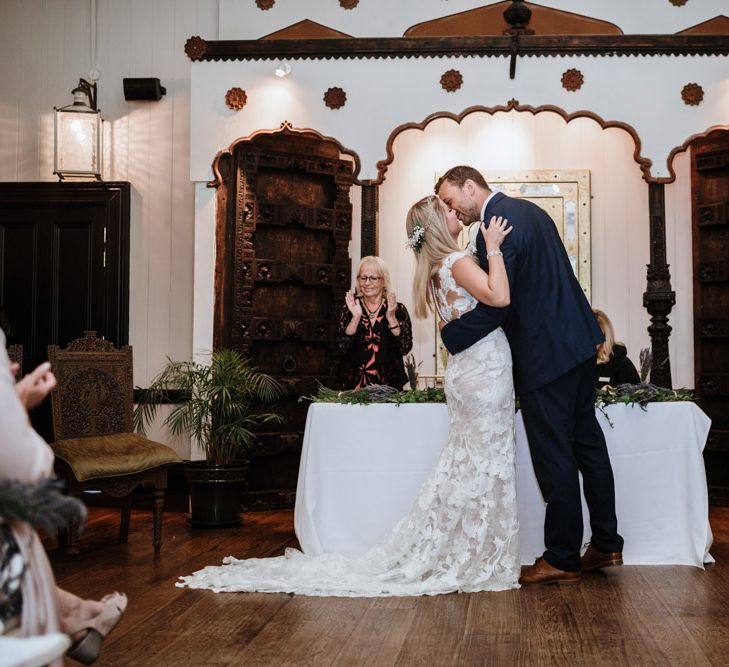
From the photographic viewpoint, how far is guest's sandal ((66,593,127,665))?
2057mm

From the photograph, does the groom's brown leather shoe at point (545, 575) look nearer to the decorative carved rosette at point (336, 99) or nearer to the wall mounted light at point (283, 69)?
the decorative carved rosette at point (336, 99)

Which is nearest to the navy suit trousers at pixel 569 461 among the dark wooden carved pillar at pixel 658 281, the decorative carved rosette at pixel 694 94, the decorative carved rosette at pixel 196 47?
the dark wooden carved pillar at pixel 658 281

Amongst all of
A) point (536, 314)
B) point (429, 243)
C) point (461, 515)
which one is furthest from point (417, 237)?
point (461, 515)

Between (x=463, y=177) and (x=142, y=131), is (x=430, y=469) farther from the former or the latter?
(x=142, y=131)

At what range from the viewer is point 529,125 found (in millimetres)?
7031

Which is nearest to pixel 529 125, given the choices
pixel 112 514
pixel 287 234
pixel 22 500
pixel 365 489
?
pixel 287 234

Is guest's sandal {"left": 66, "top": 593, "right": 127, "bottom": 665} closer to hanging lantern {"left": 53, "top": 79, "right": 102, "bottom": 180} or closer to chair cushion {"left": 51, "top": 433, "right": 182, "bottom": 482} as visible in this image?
chair cushion {"left": 51, "top": 433, "right": 182, "bottom": 482}

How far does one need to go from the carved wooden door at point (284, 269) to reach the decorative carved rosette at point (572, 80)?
5.31ft

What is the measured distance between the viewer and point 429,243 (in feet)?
13.8

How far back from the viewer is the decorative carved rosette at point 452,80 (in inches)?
252

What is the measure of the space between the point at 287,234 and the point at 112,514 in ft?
7.54

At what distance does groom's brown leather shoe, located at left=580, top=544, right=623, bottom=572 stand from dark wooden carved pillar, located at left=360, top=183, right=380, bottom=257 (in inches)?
121

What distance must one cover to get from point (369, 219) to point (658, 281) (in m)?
2.04

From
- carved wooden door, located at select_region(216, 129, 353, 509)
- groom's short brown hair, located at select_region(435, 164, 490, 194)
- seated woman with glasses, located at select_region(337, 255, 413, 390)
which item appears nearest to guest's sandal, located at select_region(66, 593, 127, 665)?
groom's short brown hair, located at select_region(435, 164, 490, 194)
